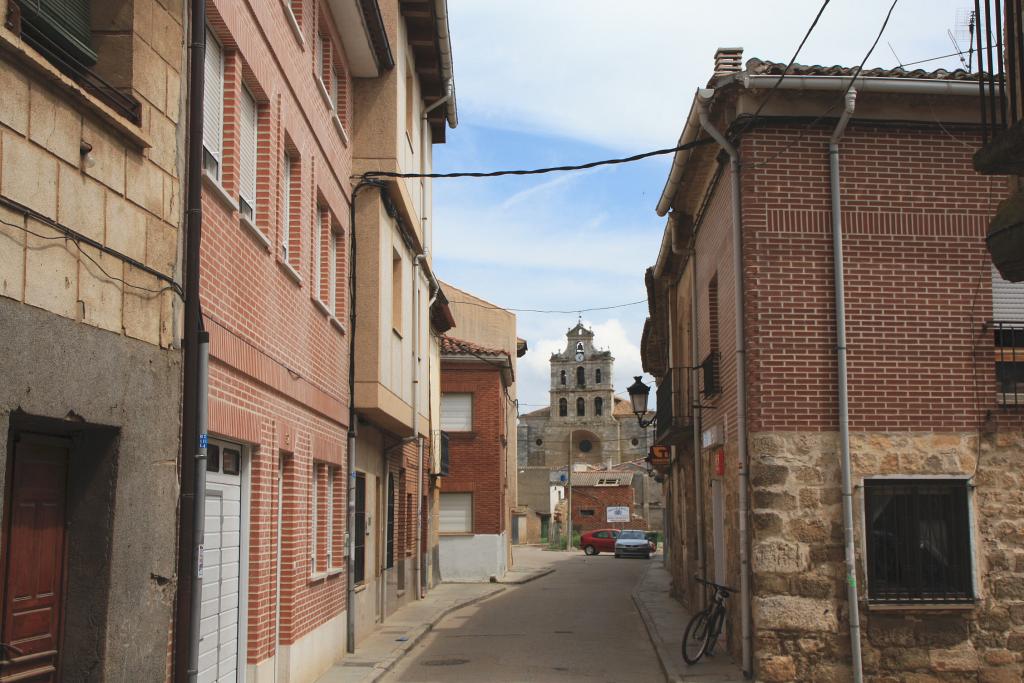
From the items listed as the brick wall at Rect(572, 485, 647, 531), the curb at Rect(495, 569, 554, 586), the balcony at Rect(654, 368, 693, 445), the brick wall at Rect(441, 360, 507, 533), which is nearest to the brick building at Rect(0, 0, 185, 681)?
the balcony at Rect(654, 368, 693, 445)

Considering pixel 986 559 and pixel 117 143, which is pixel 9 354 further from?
pixel 986 559

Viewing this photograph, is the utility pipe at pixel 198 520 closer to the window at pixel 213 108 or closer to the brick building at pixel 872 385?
the window at pixel 213 108

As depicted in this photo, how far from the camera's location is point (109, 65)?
275 inches

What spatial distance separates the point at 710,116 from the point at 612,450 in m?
113

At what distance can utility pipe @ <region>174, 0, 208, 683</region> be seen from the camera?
757cm

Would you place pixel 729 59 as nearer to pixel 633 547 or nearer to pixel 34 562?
pixel 34 562

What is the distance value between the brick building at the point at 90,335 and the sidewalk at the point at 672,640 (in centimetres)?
689

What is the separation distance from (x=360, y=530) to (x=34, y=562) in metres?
10.9

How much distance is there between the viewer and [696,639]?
1410cm

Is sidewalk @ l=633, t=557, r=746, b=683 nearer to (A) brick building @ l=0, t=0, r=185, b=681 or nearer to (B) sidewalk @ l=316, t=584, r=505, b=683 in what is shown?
(B) sidewalk @ l=316, t=584, r=505, b=683

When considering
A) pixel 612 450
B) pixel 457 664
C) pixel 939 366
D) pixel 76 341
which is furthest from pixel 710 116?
pixel 612 450

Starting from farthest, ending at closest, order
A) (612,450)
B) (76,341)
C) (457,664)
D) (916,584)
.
A: (612,450)
(457,664)
(916,584)
(76,341)

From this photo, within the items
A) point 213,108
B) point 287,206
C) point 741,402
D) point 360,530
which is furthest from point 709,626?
point 213,108

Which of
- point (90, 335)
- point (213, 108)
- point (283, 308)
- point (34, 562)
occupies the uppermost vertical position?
point (213, 108)
